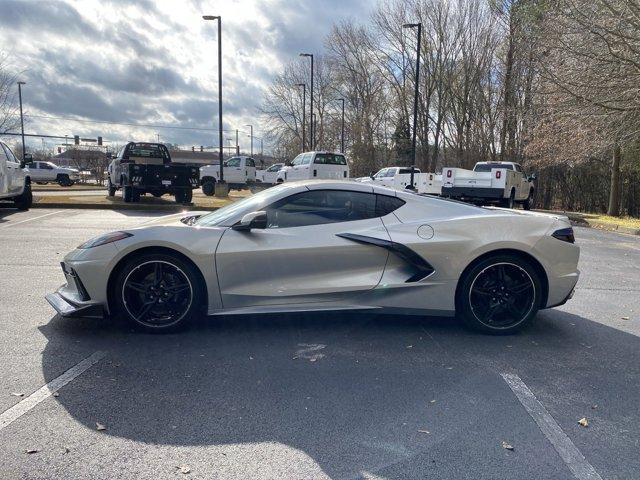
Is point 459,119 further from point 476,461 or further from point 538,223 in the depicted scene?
point 476,461

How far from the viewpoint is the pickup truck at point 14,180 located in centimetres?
1155

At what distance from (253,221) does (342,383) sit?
155 centimetres

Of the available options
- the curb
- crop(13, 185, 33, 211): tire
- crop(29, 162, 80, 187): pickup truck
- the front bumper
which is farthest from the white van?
crop(29, 162, 80, 187): pickup truck

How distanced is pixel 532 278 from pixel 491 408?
1.74 m

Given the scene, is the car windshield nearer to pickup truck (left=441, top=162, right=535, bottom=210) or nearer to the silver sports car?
the silver sports car

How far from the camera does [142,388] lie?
324 cm

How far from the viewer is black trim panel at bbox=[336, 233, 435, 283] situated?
420 centimetres

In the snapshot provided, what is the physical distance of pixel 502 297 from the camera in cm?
441

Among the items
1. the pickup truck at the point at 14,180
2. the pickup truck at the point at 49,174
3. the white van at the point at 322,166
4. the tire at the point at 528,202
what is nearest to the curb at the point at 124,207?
the pickup truck at the point at 14,180

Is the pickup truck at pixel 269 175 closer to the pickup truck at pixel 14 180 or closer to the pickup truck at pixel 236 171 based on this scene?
the pickup truck at pixel 236 171

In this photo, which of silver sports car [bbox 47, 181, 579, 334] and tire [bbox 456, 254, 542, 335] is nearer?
silver sports car [bbox 47, 181, 579, 334]

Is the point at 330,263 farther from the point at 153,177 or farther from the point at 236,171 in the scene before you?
the point at 236,171

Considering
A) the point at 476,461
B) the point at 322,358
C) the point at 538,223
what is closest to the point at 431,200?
the point at 538,223

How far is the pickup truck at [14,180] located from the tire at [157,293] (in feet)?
31.1
